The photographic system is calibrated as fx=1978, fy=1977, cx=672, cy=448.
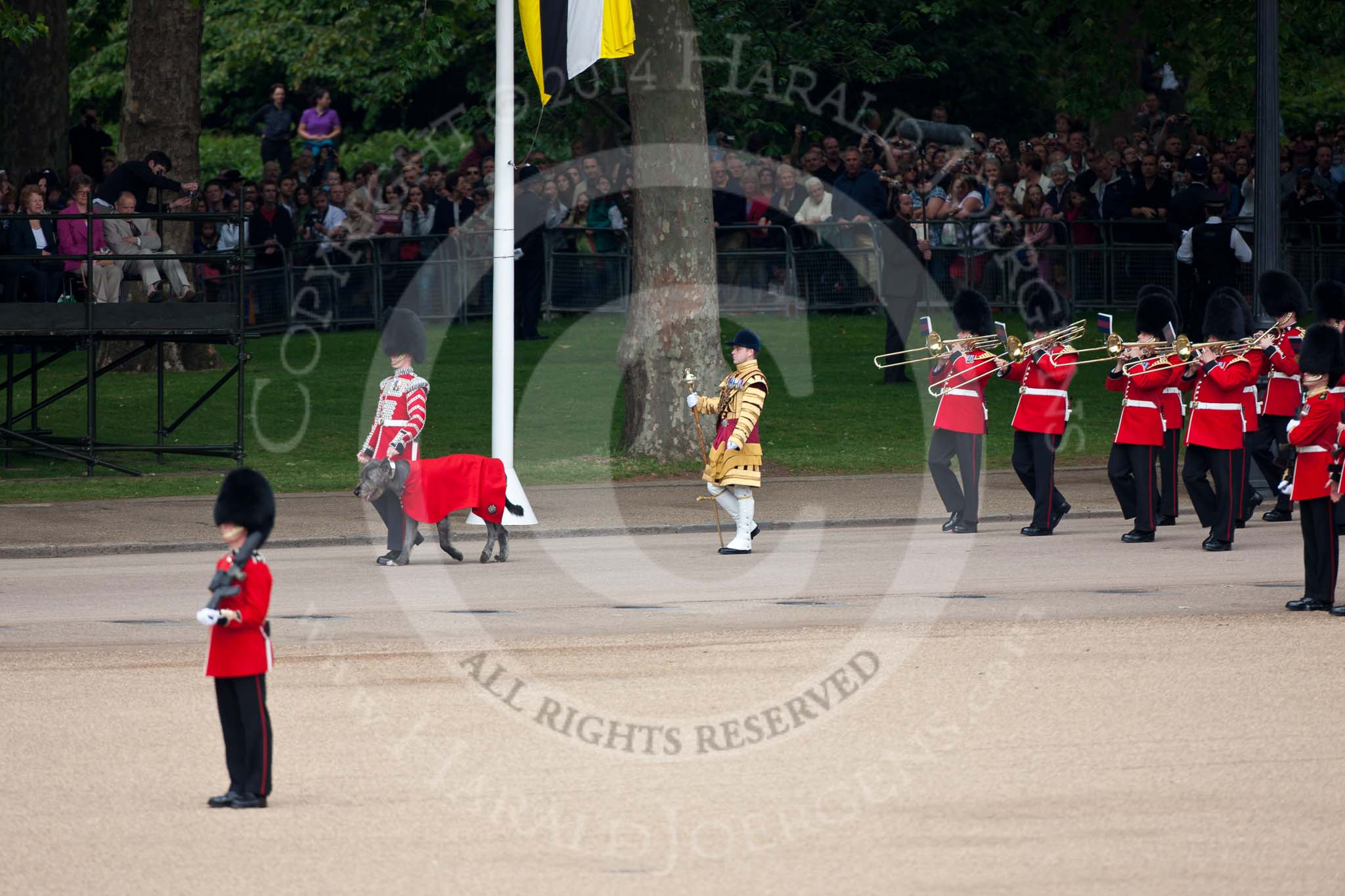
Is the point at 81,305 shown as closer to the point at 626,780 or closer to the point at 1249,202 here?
the point at 626,780

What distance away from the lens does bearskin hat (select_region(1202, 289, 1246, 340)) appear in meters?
15.0

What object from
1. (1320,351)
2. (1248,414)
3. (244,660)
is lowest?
(244,660)

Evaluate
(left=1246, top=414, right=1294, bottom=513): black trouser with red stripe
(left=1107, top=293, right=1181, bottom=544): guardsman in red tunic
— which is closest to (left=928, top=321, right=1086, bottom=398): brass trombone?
(left=1107, top=293, right=1181, bottom=544): guardsman in red tunic

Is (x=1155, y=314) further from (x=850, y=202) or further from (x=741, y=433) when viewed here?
(x=850, y=202)

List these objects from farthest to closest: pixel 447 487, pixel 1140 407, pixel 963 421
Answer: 1. pixel 963 421
2. pixel 1140 407
3. pixel 447 487

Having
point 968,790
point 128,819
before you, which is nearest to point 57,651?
point 128,819

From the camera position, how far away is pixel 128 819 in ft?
23.5

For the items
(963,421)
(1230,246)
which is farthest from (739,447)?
(1230,246)

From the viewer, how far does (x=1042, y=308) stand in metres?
25.4

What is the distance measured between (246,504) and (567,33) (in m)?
9.98

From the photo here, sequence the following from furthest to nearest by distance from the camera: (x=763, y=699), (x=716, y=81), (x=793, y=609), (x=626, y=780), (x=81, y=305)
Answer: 1. (x=716, y=81)
2. (x=81, y=305)
3. (x=793, y=609)
4. (x=763, y=699)
5. (x=626, y=780)

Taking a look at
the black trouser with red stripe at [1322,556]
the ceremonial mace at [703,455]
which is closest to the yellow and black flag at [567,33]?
the ceremonial mace at [703,455]

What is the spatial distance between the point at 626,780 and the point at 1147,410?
806 centimetres

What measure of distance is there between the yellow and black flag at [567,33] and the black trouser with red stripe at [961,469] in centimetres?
431
